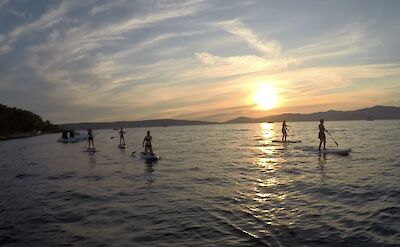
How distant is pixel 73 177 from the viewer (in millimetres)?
24516

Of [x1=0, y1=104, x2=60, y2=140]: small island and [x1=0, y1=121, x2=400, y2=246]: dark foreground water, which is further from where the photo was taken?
[x1=0, y1=104, x2=60, y2=140]: small island

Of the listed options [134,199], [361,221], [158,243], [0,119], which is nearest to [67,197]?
[134,199]

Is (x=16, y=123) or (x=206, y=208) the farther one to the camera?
(x=16, y=123)

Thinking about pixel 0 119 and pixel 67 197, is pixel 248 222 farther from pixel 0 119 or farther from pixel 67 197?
pixel 0 119

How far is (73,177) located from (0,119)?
108821 mm

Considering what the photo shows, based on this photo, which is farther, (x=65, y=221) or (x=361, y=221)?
(x=65, y=221)

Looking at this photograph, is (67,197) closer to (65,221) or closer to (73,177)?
(65,221)

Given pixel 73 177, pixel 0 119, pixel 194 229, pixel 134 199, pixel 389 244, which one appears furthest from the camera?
pixel 0 119

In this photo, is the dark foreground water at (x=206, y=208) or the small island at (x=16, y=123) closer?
the dark foreground water at (x=206, y=208)

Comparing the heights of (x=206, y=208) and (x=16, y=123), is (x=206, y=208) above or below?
below

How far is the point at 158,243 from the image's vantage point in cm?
1042

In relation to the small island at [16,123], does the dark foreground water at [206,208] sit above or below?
below

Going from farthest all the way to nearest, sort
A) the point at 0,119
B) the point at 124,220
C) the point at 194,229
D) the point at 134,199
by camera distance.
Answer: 1. the point at 0,119
2. the point at 134,199
3. the point at 124,220
4. the point at 194,229

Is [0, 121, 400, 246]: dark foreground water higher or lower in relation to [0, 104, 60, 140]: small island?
lower
